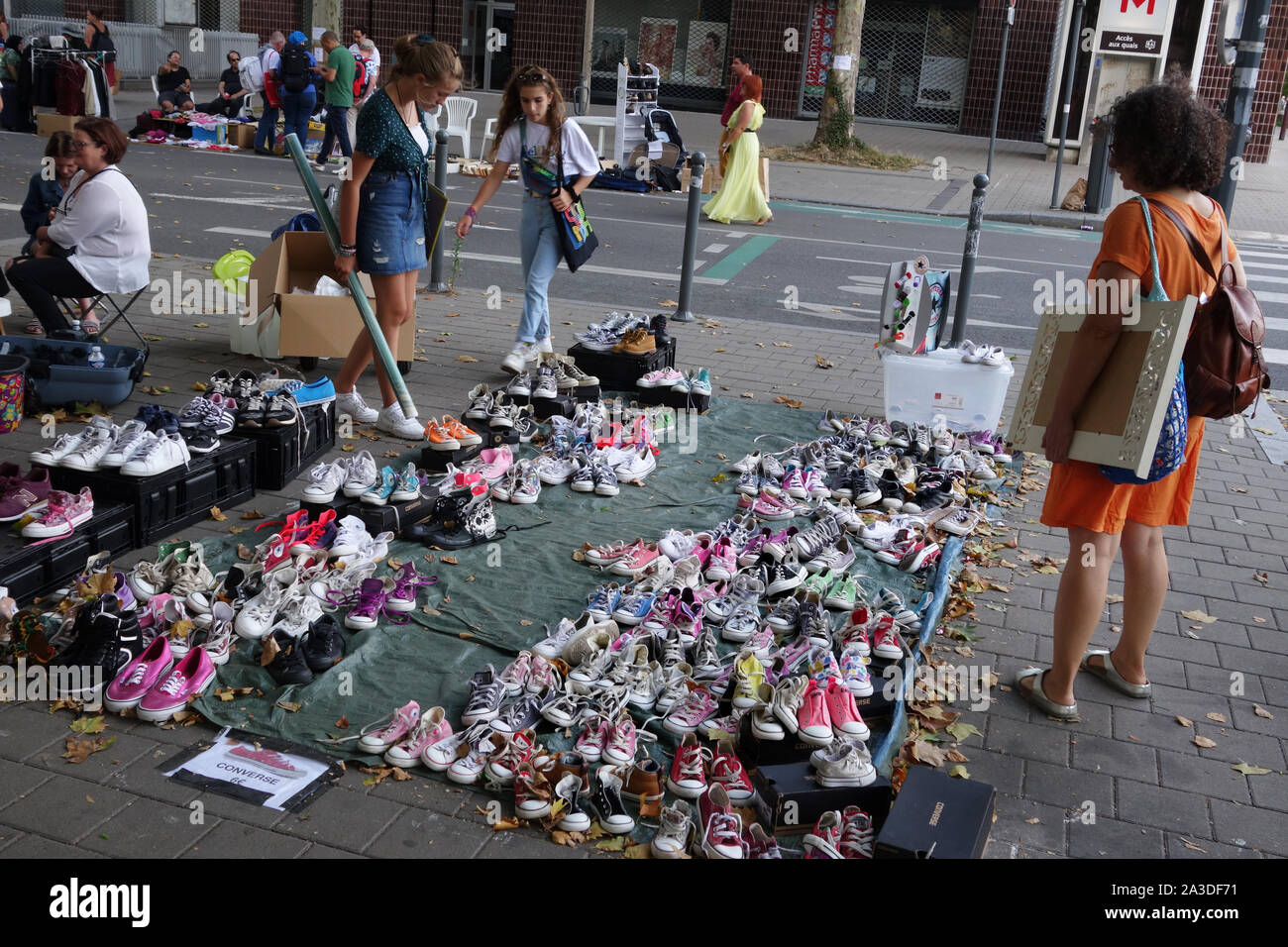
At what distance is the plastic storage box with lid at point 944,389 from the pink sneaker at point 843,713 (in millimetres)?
3652

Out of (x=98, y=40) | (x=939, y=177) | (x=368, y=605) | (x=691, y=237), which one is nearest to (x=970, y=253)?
(x=691, y=237)

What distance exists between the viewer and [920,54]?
30641 mm

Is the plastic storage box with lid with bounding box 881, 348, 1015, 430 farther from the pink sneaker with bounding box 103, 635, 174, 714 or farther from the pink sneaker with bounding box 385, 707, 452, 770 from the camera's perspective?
the pink sneaker with bounding box 103, 635, 174, 714

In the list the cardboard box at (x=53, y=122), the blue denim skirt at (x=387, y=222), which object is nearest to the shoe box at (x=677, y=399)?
the blue denim skirt at (x=387, y=222)

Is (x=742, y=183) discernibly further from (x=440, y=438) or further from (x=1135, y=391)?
(x=1135, y=391)

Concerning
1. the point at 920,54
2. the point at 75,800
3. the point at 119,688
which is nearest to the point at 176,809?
the point at 75,800

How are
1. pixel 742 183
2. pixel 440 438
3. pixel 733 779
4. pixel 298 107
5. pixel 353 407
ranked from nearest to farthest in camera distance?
pixel 733 779 → pixel 440 438 → pixel 353 407 → pixel 742 183 → pixel 298 107

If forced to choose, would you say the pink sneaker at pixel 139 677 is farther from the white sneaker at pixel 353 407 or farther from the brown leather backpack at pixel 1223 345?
the brown leather backpack at pixel 1223 345

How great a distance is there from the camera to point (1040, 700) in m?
4.35

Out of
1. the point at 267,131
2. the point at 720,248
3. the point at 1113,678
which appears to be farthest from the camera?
the point at 267,131

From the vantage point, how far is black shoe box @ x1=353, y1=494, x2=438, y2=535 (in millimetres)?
5359

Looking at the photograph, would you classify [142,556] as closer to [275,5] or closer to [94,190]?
[94,190]

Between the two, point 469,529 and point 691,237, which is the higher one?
point 691,237

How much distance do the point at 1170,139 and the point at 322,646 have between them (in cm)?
339
